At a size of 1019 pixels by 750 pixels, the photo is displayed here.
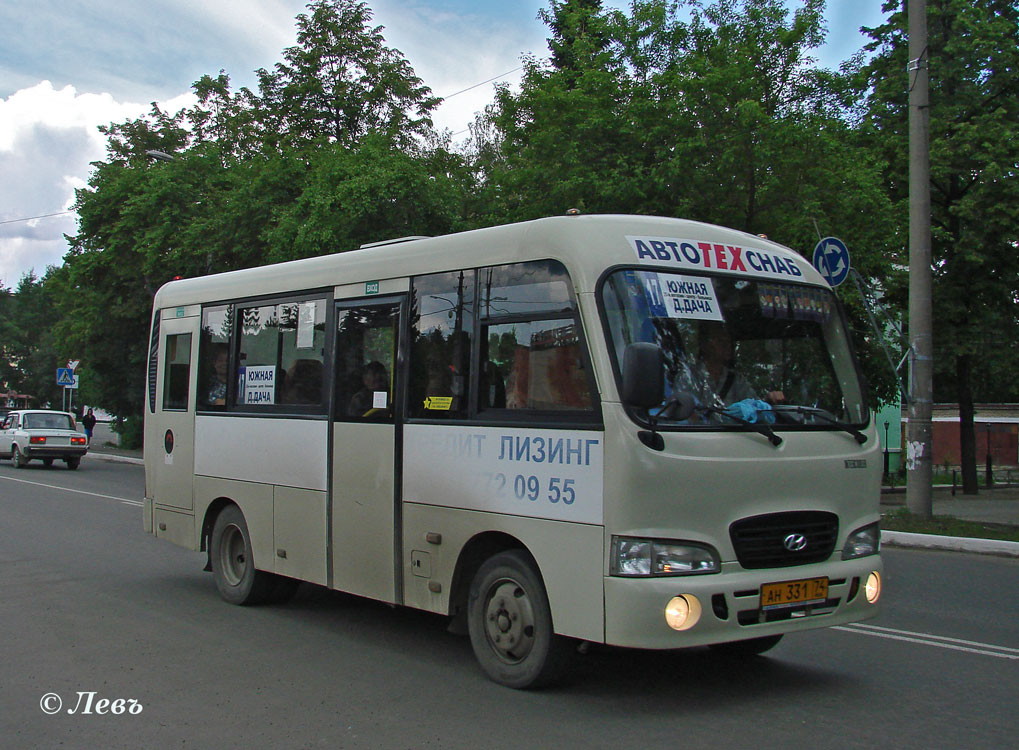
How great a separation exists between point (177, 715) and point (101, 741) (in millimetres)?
484

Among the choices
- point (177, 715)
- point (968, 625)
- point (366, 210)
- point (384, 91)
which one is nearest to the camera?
point (177, 715)

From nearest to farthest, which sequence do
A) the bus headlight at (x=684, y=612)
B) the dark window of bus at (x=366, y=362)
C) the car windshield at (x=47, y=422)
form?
the bus headlight at (x=684, y=612) → the dark window of bus at (x=366, y=362) → the car windshield at (x=47, y=422)

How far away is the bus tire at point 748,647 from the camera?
6789mm

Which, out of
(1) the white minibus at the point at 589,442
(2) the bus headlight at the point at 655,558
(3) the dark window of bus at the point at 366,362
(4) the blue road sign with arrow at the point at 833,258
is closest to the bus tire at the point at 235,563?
(1) the white minibus at the point at 589,442

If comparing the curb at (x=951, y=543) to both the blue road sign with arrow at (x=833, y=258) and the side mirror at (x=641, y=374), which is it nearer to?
the blue road sign with arrow at (x=833, y=258)

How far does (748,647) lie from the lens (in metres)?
6.84

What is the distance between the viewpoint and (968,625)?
8281 millimetres

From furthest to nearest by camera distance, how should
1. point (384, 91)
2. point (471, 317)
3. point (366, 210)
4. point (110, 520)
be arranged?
point (384, 91) < point (366, 210) < point (110, 520) < point (471, 317)

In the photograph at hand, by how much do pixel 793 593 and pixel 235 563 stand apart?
535 centimetres

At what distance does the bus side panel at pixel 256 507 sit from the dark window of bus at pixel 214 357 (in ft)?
2.47

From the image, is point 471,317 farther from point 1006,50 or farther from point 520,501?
point 1006,50

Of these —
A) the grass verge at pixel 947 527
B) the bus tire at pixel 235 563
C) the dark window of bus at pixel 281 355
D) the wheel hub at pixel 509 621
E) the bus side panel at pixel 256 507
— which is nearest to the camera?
the wheel hub at pixel 509 621

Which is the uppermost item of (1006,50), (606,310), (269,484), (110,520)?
(1006,50)

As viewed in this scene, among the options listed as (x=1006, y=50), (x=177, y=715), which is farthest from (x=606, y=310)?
(x=1006, y=50)
